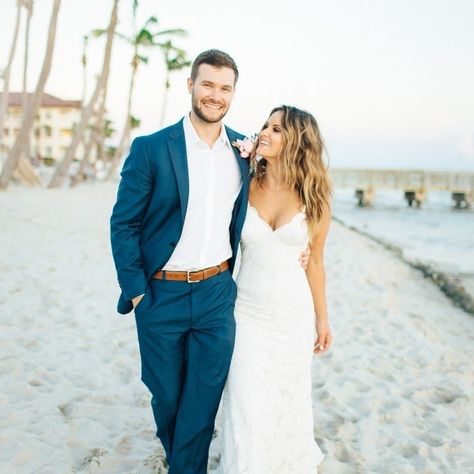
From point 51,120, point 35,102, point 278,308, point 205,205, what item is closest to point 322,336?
point 278,308

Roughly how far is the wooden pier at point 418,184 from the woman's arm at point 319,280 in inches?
1535

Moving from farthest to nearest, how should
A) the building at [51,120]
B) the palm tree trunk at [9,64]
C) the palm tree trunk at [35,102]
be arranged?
the building at [51,120] → the palm tree trunk at [9,64] → the palm tree trunk at [35,102]

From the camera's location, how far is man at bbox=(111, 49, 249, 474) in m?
2.44

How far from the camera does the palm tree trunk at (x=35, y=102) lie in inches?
543

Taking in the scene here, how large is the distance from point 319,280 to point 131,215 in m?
1.22

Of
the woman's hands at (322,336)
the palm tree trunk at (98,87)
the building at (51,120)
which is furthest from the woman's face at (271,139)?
the building at (51,120)

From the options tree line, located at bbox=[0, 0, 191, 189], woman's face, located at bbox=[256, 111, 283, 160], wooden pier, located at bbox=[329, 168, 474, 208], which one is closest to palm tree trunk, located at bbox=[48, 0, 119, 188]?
tree line, located at bbox=[0, 0, 191, 189]

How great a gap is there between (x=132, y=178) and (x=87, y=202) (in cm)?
1387

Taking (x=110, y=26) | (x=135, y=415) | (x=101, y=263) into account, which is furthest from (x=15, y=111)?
(x=135, y=415)

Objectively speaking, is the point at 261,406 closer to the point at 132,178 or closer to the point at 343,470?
the point at 343,470

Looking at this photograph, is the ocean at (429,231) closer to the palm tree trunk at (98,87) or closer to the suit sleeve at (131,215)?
the suit sleeve at (131,215)

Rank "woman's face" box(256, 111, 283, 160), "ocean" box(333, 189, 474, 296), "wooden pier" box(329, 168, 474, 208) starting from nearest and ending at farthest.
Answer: "woman's face" box(256, 111, 283, 160), "ocean" box(333, 189, 474, 296), "wooden pier" box(329, 168, 474, 208)

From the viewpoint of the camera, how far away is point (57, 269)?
23.1 feet

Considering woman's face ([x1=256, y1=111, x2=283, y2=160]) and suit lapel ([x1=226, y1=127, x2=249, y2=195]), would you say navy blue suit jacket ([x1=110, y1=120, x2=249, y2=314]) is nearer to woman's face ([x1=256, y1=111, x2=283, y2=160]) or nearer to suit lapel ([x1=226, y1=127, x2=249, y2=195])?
suit lapel ([x1=226, y1=127, x2=249, y2=195])
